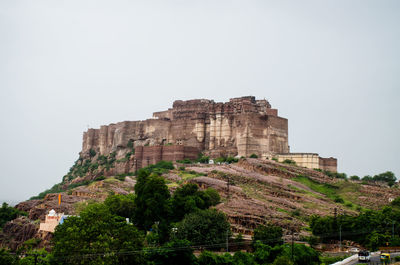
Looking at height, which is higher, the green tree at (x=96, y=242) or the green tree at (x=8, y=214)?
the green tree at (x=8, y=214)

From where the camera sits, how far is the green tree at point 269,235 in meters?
56.2

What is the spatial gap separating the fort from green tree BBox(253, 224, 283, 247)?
31796 mm

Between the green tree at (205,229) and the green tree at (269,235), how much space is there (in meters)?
2.95

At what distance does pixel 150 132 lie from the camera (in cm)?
10625

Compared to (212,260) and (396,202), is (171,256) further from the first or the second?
(396,202)

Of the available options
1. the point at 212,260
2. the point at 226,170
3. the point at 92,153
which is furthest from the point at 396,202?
the point at 92,153

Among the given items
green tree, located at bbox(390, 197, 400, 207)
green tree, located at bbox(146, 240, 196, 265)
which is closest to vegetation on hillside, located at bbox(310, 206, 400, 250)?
green tree, located at bbox(390, 197, 400, 207)

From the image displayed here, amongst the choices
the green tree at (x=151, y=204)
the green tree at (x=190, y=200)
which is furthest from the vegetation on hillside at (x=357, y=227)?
the green tree at (x=151, y=204)

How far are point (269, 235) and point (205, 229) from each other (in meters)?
6.57

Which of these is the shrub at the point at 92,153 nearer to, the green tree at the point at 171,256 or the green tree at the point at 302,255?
the green tree at the point at 171,256

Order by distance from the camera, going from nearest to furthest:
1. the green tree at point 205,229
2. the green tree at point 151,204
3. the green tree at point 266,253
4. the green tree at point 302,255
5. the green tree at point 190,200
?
the green tree at point 302,255, the green tree at point 266,253, the green tree at point 205,229, the green tree at point 151,204, the green tree at point 190,200

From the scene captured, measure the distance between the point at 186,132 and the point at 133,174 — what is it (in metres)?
12.5

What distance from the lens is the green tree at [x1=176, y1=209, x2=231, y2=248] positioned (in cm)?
5556

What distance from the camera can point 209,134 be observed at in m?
99.2
